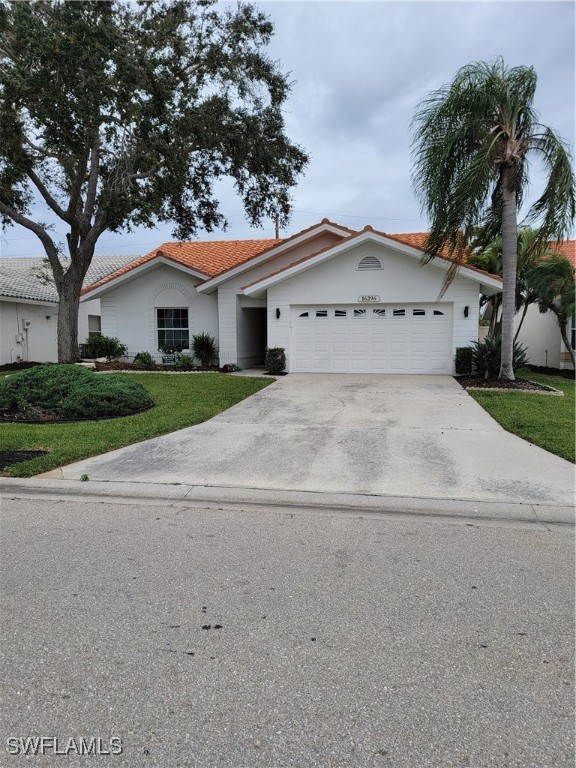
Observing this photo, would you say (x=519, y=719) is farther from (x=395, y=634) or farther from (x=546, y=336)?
(x=546, y=336)

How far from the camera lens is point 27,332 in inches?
923

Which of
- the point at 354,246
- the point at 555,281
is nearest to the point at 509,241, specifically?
the point at 354,246

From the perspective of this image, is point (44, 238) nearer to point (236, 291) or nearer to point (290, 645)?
point (236, 291)

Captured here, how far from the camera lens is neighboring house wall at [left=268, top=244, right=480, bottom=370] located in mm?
15945

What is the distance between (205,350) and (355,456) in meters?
12.9

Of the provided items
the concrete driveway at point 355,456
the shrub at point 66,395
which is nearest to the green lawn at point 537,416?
the concrete driveway at point 355,456

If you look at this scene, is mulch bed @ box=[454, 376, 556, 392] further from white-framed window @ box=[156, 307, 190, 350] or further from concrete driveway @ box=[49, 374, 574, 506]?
white-framed window @ box=[156, 307, 190, 350]

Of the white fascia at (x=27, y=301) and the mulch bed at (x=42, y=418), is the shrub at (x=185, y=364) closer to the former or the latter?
the white fascia at (x=27, y=301)

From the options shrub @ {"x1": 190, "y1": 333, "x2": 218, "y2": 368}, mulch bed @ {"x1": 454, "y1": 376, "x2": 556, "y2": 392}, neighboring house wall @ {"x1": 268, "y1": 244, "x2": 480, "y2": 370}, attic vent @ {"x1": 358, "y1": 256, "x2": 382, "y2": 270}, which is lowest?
mulch bed @ {"x1": 454, "y1": 376, "x2": 556, "y2": 392}

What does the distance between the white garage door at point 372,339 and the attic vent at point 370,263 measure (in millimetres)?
1202

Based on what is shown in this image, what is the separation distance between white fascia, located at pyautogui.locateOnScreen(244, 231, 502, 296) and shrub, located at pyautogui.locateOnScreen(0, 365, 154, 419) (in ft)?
23.8

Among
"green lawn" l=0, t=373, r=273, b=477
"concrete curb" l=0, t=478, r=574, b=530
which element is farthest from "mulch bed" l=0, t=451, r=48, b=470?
"concrete curb" l=0, t=478, r=574, b=530

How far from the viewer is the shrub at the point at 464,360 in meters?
15.5

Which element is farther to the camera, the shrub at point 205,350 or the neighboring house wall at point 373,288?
the shrub at point 205,350
